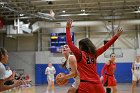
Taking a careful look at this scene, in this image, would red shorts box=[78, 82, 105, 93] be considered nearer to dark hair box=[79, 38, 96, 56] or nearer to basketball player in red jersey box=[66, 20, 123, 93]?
A: basketball player in red jersey box=[66, 20, 123, 93]

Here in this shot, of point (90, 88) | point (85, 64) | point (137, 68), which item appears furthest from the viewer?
point (137, 68)

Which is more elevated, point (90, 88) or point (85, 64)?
point (85, 64)

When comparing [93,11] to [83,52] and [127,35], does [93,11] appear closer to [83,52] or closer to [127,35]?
[127,35]

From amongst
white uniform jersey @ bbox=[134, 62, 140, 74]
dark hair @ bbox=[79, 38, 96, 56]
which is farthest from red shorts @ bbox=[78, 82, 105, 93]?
white uniform jersey @ bbox=[134, 62, 140, 74]

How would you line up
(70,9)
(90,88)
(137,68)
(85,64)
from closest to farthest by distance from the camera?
(90,88) → (85,64) → (137,68) → (70,9)

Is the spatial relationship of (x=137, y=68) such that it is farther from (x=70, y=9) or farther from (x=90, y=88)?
(x=70, y=9)

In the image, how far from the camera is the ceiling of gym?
21047mm

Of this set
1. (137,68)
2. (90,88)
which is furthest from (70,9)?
(90,88)

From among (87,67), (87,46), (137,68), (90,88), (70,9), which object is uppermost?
(70,9)

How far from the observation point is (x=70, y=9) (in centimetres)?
2428

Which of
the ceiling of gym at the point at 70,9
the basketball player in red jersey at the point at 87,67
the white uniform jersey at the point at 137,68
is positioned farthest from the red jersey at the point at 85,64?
the ceiling of gym at the point at 70,9

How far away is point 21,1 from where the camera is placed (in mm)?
20406

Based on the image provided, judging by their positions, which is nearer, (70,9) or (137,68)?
(137,68)

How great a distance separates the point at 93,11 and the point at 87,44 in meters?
20.2
